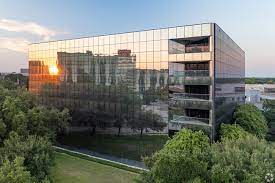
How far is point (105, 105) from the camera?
1428 inches

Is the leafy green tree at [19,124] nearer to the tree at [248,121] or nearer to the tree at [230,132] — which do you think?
the tree at [230,132]

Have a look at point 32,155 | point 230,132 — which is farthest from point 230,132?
point 32,155

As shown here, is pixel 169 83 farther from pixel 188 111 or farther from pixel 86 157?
pixel 86 157

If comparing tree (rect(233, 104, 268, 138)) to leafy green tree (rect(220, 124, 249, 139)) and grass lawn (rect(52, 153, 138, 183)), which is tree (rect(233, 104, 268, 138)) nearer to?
leafy green tree (rect(220, 124, 249, 139))

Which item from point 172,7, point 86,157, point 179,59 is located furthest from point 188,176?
point 172,7

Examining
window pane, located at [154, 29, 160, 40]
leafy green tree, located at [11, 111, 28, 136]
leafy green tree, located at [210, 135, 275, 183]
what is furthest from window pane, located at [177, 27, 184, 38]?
leafy green tree, located at [11, 111, 28, 136]

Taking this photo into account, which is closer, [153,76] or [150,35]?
[153,76]

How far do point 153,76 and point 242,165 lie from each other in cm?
1588

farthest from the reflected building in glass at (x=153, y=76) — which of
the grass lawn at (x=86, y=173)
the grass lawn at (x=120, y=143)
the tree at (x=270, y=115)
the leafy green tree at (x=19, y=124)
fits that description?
the tree at (x=270, y=115)

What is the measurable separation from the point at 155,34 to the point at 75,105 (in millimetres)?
15807

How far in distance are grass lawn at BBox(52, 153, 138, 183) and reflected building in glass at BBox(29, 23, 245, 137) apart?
603 cm

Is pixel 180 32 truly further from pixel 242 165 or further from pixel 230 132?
pixel 242 165

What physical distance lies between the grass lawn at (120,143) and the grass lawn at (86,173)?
3.65 meters

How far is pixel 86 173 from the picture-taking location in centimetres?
2839
